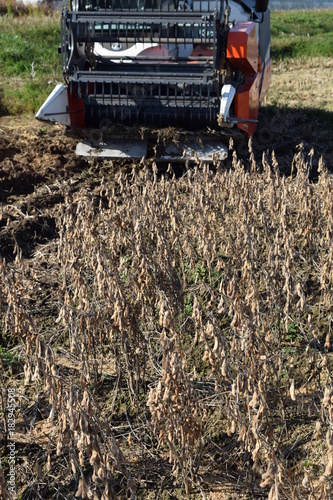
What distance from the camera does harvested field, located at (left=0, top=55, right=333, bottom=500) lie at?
2910mm

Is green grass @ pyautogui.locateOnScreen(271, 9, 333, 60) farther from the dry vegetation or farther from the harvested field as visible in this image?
the dry vegetation

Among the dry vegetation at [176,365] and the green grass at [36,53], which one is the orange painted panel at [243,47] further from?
the green grass at [36,53]

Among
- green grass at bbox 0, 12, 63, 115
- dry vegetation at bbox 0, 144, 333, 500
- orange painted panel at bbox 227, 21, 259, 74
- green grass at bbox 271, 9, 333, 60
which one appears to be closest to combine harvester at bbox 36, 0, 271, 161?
orange painted panel at bbox 227, 21, 259, 74

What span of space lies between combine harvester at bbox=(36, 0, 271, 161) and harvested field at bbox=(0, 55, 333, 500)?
1.26 metres

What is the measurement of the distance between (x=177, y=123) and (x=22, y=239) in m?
2.22

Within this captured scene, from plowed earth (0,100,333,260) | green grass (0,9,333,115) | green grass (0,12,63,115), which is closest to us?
plowed earth (0,100,333,260)

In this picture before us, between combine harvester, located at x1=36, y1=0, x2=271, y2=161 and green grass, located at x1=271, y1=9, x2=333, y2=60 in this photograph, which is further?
green grass, located at x1=271, y1=9, x2=333, y2=60

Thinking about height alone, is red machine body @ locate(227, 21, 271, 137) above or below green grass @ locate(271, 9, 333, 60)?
above

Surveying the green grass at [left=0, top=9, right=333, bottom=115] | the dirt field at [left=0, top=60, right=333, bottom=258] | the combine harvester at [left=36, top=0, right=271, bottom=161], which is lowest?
the green grass at [left=0, top=9, right=333, bottom=115]

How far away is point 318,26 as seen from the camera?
19859 millimetres

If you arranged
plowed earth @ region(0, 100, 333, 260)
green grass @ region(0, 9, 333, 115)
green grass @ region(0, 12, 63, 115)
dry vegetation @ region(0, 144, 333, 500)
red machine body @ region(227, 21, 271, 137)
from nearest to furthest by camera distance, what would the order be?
dry vegetation @ region(0, 144, 333, 500), plowed earth @ region(0, 100, 333, 260), red machine body @ region(227, 21, 271, 137), green grass @ region(0, 12, 63, 115), green grass @ region(0, 9, 333, 115)

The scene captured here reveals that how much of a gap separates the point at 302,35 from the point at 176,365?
1628 centimetres

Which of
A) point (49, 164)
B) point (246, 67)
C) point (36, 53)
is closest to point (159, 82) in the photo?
point (246, 67)

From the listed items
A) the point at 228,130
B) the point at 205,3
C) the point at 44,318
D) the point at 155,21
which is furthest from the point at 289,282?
the point at 205,3
